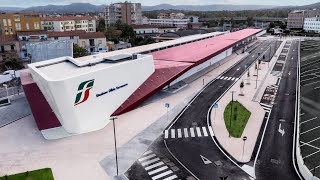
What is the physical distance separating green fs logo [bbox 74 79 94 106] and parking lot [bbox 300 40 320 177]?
26106mm

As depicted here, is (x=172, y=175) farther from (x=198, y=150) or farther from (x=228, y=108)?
(x=228, y=108)

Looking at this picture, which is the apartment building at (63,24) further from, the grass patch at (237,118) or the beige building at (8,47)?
the grass patch at (237,118)

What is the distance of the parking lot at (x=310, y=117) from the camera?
2932 centimetres

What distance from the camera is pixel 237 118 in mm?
40500

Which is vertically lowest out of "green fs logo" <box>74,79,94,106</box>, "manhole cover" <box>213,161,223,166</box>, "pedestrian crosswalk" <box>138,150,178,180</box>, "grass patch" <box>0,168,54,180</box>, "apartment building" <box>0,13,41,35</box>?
"grass patch" <box>0,168,54,180</box>

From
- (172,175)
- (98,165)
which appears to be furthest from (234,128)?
(98,165)

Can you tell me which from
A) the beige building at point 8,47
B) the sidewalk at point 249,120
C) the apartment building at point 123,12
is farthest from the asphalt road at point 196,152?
the apartment building at point 123,12

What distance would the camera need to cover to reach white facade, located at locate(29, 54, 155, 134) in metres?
33.9

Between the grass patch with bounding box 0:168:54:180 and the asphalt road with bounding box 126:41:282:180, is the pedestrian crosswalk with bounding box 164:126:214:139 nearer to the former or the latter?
the asphalt road with bounding box 126:41:282:180

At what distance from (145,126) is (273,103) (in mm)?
22737

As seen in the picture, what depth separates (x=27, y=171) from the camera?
28.6 meters

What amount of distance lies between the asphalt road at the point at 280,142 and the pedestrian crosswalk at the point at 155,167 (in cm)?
869

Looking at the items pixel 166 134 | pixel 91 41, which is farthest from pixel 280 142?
pixel 91 41

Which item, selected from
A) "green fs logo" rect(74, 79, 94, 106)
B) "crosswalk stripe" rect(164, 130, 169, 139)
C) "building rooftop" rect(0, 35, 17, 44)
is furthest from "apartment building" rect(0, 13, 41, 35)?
"crosswalk stripe" rect(164, 130, 169, 139)
